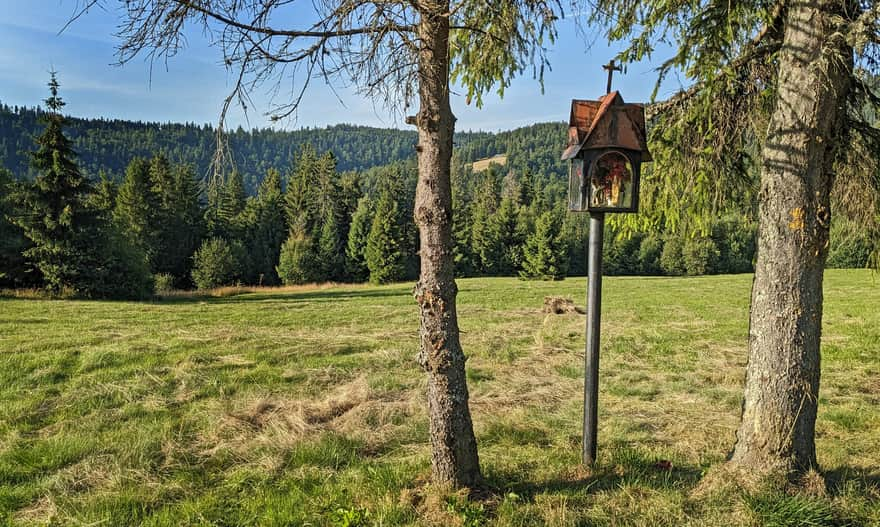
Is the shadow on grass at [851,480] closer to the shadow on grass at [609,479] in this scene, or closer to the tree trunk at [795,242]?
the tree trunk at [795,242]

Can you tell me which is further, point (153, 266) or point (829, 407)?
point (153, 266)

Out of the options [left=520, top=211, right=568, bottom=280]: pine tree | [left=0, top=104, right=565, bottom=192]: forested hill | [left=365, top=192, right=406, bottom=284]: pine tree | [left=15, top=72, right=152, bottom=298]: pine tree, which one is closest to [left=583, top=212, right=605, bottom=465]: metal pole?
[left=15, top=72, right=152, bottom=298]: pine tree

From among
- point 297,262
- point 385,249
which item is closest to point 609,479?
point 385,249

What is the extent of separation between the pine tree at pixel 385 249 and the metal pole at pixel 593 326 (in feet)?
120

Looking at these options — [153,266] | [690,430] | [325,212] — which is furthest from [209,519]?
[325,212]

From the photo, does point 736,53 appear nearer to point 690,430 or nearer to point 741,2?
point 741,2

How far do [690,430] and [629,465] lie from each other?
1541 mm

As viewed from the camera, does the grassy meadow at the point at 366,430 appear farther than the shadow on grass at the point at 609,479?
No

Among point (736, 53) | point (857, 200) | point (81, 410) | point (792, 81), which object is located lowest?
point (81, 410)

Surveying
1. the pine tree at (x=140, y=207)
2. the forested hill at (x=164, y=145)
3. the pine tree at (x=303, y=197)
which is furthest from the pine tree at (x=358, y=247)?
the forested hill at (x=164, y=145)

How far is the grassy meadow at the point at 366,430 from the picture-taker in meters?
3.04

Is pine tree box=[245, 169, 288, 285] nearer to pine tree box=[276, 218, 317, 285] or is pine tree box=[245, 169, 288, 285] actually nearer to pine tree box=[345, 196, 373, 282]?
pine tree box=[276, 218, 317, 285]

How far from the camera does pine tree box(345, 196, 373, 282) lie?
43.8 m

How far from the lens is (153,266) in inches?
1406
